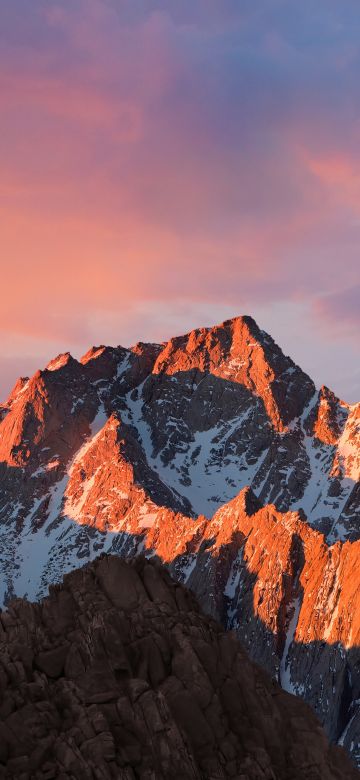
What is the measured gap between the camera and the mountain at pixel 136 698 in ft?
137

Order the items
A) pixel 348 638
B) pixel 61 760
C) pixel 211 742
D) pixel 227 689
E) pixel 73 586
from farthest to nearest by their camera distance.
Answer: pixel 348 638 < pixel 73 586 < pixel 227 689 < pixel 211 742 < pixel 61 760

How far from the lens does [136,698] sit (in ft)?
147

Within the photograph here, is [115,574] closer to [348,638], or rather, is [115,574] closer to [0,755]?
[0,755]

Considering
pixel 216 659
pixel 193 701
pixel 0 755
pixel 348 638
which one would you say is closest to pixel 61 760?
pixel 0 755

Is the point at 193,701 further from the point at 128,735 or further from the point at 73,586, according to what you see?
the point at 73,586

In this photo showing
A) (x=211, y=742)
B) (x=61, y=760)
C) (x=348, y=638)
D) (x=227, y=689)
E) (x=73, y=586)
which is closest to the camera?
(x=61, y=760)

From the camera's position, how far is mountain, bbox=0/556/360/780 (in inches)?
1649

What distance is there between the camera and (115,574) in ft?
179

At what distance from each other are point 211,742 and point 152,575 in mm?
11848

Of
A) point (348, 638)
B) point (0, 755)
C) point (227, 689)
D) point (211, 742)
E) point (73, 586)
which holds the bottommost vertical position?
point (0, 755)

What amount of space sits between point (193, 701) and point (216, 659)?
379 centimetres

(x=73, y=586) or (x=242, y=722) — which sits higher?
(x=73, y=586)

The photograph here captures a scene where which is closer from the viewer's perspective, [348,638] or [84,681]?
[84,681]

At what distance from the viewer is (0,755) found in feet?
135
